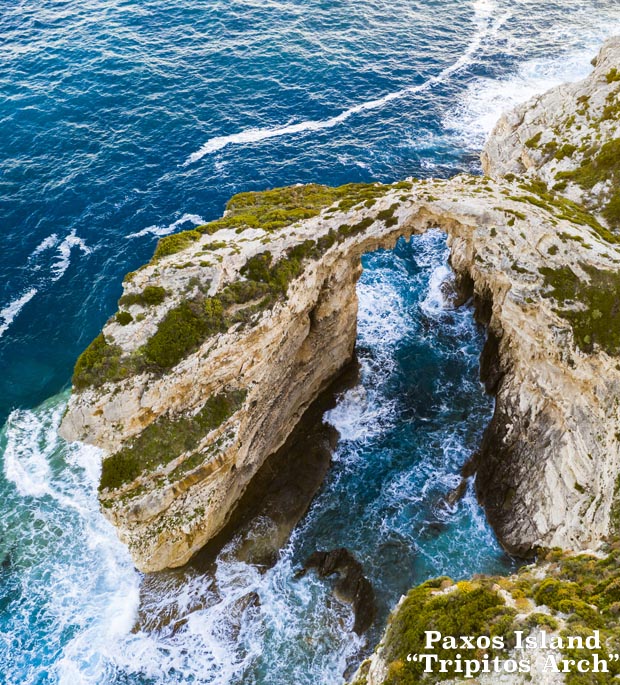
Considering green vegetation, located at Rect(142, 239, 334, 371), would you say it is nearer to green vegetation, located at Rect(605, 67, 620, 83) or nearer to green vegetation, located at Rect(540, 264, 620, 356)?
green vegetation, located at Rect(540, 264, 620, 356)

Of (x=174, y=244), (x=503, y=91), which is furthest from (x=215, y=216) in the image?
(x=503, y=91)

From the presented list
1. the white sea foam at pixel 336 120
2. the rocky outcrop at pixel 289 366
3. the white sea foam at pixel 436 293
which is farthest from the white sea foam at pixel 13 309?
the white sea foam at pixel 436 293

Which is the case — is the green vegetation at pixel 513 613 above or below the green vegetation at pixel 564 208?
below

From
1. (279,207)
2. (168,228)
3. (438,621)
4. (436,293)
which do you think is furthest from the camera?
(168,228)

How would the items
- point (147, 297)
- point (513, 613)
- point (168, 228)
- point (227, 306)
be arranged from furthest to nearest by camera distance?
1. point (168, 228)
2. point (227, 306)
3. point (147, 297)
4. point (513, 613)

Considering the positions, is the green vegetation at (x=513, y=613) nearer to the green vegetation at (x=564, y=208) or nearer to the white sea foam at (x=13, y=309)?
the green vegetation at (x=564, y=208)

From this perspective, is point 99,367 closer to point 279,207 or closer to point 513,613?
point 279,207
